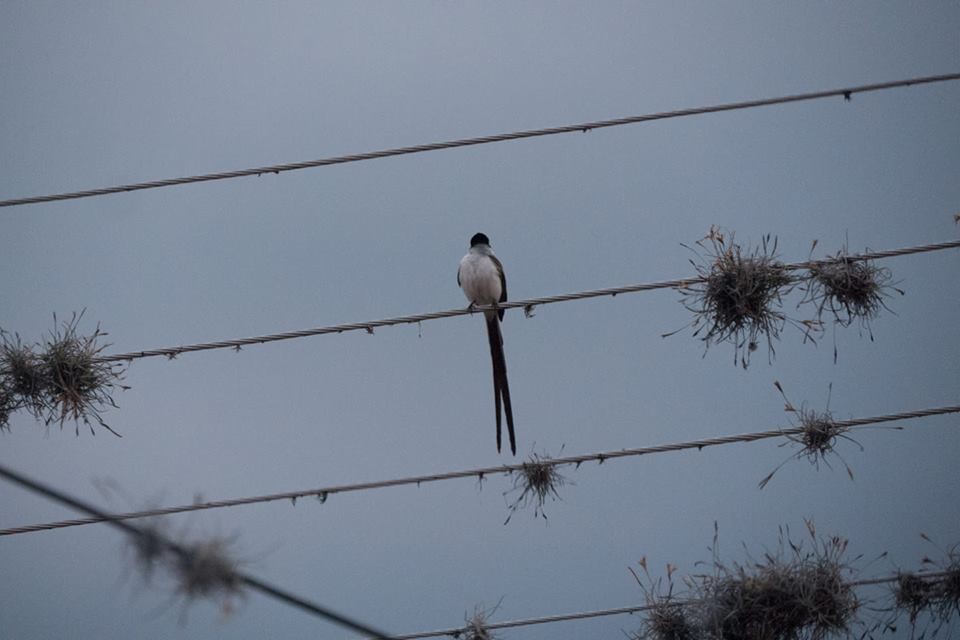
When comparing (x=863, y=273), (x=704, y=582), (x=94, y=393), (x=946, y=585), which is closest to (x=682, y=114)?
(x=863, y=273)

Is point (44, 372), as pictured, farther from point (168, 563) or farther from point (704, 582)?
point (704, 582)

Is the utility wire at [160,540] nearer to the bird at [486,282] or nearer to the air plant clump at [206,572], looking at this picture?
the air plant clump at [206,572]

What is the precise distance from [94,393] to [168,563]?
2.42m

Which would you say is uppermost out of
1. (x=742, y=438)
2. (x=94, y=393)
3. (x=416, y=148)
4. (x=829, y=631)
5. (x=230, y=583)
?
(x=416, y=148)

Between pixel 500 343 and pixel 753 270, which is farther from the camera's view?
pixel 500 343

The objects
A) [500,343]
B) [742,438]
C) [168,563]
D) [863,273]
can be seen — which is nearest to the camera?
[168,563]

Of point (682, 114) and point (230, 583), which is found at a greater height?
point (682, 114)

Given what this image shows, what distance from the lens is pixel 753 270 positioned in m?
4.72

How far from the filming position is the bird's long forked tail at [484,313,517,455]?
5.79 meters

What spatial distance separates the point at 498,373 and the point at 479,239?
4.33ft

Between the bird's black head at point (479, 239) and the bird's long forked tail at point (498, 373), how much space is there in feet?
2.33

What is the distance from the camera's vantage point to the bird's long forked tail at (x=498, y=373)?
5.79m

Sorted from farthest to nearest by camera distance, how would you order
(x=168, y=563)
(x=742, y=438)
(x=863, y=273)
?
(x=863, y=273) → (x=742, y=438) → (x=168, y=563)

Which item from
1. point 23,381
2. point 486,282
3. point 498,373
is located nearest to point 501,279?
point 486,282
